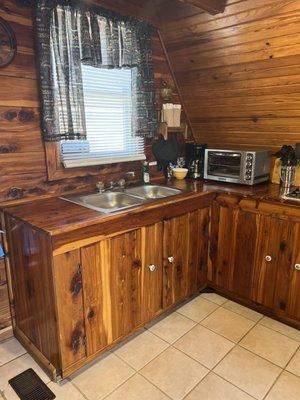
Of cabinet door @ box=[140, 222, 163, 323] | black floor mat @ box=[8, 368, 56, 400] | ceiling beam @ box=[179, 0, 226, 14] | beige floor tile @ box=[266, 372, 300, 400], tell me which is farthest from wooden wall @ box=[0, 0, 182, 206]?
beige floor tile @ box=[266, 372, 300, 400]

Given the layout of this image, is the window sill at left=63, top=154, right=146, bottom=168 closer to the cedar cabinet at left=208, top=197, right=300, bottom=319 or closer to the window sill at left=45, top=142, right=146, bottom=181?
the window sill at left=45, top=142, right=146, bottom=181

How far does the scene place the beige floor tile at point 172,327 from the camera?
209 cm

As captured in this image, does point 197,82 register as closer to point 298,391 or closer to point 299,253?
point 299,253

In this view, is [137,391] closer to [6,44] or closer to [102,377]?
[102,377]

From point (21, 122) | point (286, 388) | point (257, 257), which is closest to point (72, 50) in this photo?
point (21, 122)

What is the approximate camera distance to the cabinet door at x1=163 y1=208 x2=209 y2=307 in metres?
2.15

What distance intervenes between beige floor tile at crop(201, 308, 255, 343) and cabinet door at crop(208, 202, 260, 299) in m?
0.20

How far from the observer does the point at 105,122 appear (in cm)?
238

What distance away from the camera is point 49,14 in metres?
A: 1.80

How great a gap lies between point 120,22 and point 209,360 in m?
2.39


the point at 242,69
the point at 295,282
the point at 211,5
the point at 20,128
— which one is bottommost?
the point at 295,282

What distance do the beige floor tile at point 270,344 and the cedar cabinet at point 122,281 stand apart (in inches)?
22.3

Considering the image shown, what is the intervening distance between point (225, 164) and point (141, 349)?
Answer: 1.62 meters

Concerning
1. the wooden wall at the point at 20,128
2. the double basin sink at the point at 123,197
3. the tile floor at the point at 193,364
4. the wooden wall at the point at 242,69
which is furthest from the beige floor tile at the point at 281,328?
the wooden wall at the point at 20,128
